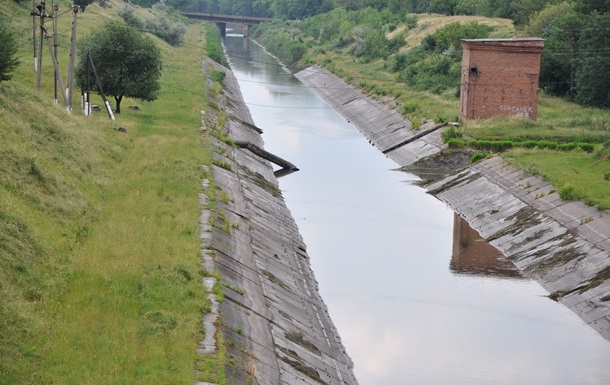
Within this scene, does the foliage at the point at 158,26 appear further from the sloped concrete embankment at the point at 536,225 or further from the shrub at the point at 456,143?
the shrub at the point at 456,143

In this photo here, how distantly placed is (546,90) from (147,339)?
48880mm

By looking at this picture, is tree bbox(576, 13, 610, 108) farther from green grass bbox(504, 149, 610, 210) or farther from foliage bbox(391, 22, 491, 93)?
green grass bbox(504, 149, 610, 210)

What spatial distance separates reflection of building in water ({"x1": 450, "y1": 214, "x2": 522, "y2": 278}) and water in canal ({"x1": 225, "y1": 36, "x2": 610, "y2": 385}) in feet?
0.14

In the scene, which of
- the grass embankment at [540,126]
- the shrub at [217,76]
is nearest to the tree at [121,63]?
the grass embankment at [540,126]

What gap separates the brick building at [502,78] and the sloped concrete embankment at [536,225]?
3080mm

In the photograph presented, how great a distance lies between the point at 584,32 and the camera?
59156 millimetres

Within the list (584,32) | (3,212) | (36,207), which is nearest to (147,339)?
(3,212)

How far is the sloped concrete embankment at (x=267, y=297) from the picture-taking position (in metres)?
18.8

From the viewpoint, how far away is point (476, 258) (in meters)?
32.6

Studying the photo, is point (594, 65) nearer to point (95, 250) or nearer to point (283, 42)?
point (95, 250)

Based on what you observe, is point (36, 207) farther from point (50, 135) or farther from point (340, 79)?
point (340, 79)

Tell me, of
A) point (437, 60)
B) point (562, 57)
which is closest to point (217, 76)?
point (437, 60)

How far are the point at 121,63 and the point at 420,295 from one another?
75.3 ft

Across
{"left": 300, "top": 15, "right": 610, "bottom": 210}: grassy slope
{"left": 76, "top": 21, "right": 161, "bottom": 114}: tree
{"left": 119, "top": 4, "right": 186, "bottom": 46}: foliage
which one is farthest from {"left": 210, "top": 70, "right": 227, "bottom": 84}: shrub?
{"left": 76, "top": 21, "right": 161, "bottom": 114}: tree
